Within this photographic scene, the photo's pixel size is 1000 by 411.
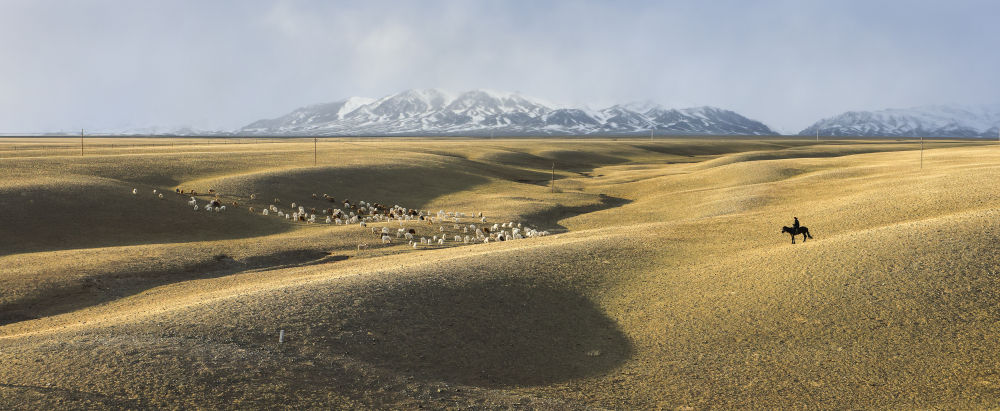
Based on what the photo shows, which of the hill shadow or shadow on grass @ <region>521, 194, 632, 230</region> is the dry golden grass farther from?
shadow on grass @ <region>521, 194, 632, 230</region>

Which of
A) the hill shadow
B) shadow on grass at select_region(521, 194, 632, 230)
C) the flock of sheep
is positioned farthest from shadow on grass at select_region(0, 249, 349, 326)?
shadow on grass at select_region(521, 194, 632, 230)

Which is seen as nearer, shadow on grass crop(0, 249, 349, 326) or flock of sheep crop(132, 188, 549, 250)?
shadow on grass crop(0, 249, 349, 326)

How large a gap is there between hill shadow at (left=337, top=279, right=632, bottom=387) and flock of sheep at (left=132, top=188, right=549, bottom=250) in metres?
16.0

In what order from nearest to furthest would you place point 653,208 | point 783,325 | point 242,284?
point 783,325 → point 242,284 → point 653,208

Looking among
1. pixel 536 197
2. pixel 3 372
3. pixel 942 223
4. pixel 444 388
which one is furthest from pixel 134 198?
pixel 942 223

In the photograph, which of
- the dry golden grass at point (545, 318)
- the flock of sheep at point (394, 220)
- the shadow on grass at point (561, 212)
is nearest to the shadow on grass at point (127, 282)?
the dry golden grass at point (545, 318)

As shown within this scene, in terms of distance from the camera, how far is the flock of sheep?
3778cm

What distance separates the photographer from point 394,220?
45000 mm

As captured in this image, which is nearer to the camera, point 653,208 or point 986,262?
point 986,262

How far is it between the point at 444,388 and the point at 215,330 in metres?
5.86

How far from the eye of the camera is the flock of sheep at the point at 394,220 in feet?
124

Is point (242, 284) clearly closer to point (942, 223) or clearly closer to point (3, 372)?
point (3, 372)

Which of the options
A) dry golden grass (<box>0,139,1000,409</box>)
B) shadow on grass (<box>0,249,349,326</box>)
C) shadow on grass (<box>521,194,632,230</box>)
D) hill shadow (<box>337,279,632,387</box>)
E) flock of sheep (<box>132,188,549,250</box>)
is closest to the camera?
dry golden grass (<box>0,139,1000,409</box>)

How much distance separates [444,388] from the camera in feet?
45.2
